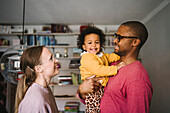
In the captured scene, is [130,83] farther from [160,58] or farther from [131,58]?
[160,58]

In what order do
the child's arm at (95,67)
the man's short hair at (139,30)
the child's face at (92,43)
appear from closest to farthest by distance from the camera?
the man's short hair at (139,30) → the child's arm at (95,67) → the child's face at (92,43)

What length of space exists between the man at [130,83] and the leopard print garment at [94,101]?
0.35ft

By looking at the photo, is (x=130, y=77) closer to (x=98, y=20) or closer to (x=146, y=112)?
(x=146, y=112)

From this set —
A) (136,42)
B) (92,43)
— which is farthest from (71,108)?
(136,42)

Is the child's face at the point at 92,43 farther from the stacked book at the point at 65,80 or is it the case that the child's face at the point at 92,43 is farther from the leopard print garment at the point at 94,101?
the stacked book at the point at 65,80

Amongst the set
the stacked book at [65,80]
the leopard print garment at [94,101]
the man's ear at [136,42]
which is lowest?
the stacked book at [65,80]

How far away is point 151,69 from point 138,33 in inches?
110

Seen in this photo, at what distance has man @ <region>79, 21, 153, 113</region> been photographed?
0.81 meters

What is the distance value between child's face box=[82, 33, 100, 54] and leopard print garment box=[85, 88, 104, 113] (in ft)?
1.64

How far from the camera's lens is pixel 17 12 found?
131 inches

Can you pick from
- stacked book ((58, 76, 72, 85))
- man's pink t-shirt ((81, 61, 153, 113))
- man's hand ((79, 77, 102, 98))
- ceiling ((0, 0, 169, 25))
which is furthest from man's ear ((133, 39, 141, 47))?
stacked book ((58, 76, 72, 85))

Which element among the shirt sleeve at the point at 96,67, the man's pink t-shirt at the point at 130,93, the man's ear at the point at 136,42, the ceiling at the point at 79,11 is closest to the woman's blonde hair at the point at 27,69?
the shirt sleeve at the point at 96,67

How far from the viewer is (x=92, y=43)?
5.17 feet

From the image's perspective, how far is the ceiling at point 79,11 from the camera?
2.77 meters
